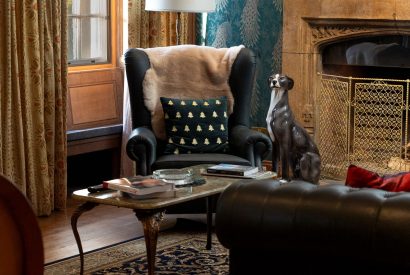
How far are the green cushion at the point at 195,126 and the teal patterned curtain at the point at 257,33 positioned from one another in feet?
4.67

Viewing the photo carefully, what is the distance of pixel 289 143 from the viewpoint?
17.0 feet

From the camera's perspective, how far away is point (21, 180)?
16.0 ft

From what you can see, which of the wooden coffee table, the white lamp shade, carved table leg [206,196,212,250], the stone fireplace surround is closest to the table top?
the wooden coffee table

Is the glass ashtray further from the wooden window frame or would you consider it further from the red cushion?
the wooden window frame

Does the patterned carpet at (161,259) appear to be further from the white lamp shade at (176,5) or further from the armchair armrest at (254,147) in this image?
the white lamp shade at (176,5)

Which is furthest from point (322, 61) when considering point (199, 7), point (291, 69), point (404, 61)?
point (199, 7)

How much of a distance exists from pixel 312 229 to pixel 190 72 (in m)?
2.86

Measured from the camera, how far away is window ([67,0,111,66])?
5730 millimetres

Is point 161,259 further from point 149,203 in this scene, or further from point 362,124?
point 362,124

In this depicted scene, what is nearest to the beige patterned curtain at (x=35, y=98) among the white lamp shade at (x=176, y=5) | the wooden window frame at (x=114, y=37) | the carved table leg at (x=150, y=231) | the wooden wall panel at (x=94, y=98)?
the wooden wall panel at (x=94, y=98)

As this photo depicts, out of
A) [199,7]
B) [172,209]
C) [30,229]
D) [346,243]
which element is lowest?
[172,209]

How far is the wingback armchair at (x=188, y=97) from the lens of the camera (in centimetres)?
461

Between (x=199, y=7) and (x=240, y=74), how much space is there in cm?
73

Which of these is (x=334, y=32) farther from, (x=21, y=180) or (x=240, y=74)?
(x=21, y=180)
